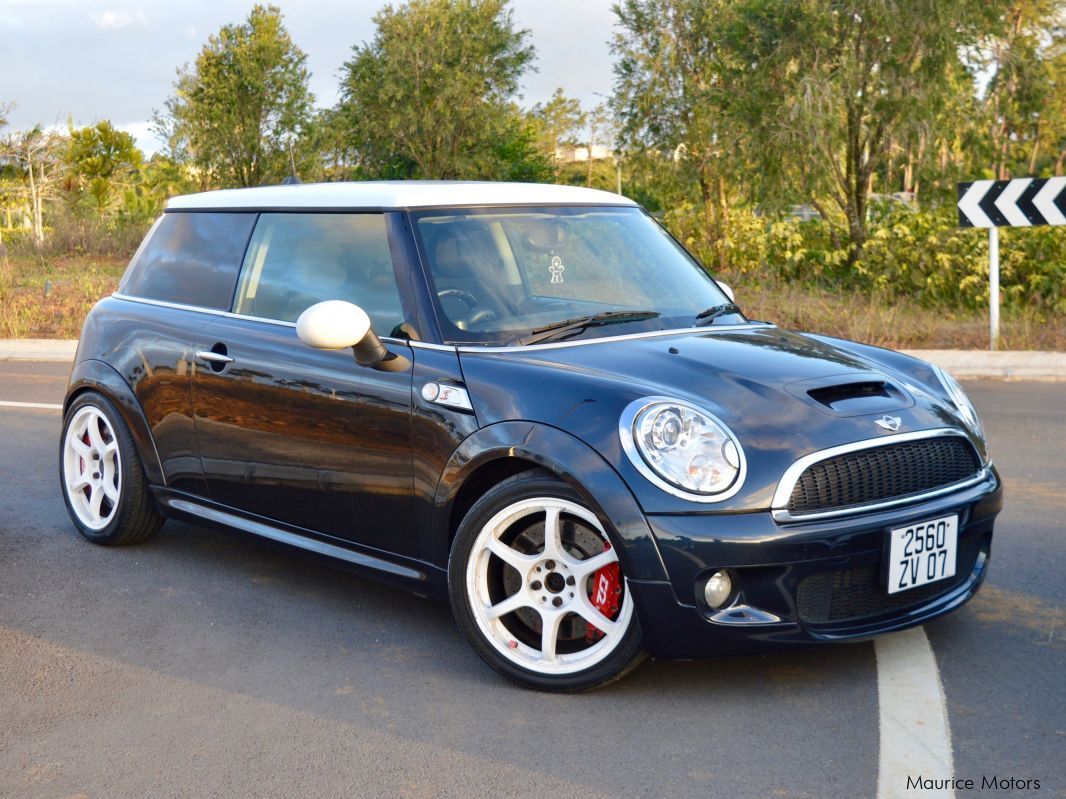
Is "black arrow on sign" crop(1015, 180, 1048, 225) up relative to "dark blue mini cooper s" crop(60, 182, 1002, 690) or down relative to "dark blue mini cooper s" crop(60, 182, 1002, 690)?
up

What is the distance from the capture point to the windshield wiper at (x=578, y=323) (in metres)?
4.42

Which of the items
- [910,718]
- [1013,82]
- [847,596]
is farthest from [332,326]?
[1013,82]

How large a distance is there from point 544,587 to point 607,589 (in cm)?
22

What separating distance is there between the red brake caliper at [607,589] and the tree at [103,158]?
142ft

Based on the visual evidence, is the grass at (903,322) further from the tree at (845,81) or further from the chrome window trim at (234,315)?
the chrome window trim at (234,315)

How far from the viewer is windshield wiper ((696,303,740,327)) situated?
4.83 metres

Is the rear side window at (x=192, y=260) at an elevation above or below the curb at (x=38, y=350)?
above

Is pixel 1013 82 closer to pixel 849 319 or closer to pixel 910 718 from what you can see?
pixel 849 319

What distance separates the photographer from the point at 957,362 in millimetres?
11422

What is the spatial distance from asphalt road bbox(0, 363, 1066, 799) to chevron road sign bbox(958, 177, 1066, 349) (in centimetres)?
703

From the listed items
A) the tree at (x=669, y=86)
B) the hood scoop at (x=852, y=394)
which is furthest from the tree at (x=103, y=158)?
the hood scoop at (x=852, y=394)

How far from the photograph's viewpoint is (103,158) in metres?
47.0

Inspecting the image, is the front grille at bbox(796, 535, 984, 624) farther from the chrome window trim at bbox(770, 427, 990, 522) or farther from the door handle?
the door handle

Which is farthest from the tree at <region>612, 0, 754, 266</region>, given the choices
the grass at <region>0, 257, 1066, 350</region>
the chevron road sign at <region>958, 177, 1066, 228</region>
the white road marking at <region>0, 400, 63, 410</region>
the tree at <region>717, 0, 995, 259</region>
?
the white road marking at <region>0, 400, 63, 410</region>
